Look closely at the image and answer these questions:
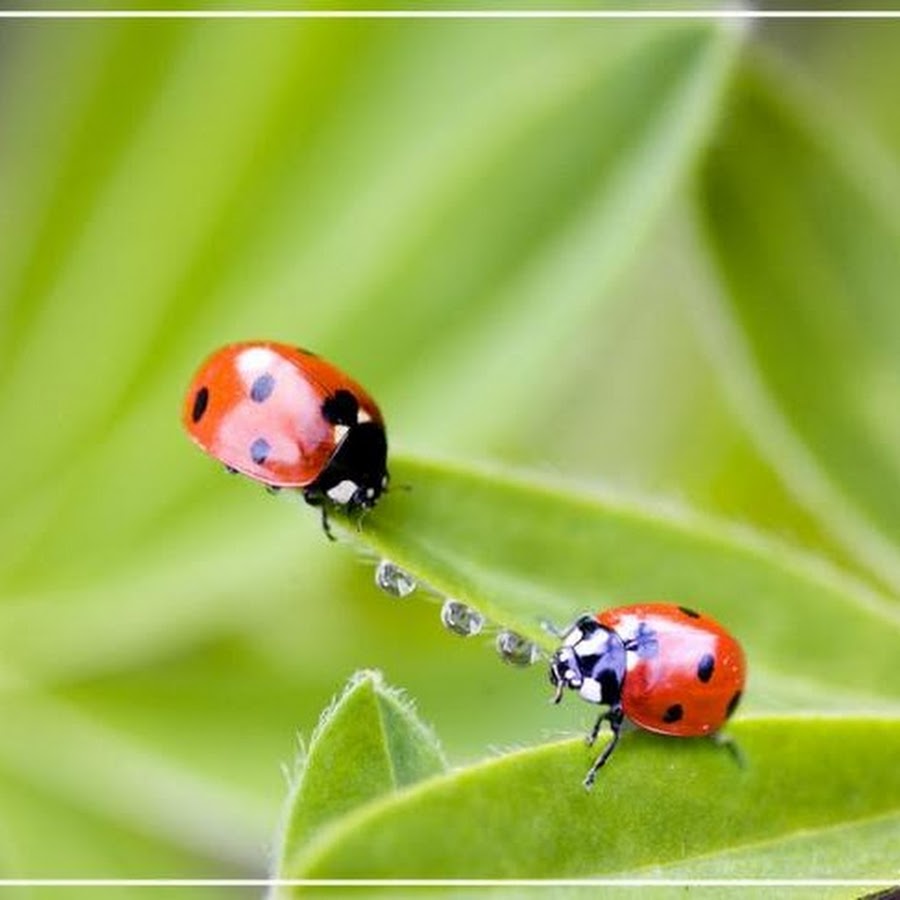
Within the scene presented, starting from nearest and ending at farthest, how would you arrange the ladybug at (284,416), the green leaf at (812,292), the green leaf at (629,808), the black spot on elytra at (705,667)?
the green leaf at (629,808)
the black spot on elytra at (705,667)
the ladybug at (284,416)
the green leaf at (812,292)

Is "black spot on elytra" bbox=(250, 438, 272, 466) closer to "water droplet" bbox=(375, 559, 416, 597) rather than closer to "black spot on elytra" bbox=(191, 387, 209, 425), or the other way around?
"black spot on elytra" bbox=(191, 387, 209, 425)

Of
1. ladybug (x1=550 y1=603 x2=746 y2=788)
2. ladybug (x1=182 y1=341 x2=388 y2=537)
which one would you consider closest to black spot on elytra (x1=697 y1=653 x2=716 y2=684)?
ladybug (x1=550 y1=603 x2=746 y2=788)

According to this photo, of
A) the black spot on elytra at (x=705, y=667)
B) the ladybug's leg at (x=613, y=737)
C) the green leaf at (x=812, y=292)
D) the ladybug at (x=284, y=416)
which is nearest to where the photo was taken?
the ladybug's leg at (x=613, y=737)

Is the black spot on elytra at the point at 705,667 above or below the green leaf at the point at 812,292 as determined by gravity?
below

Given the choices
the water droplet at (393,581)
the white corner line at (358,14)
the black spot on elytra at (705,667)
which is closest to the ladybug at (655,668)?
the black spot on elytra at (705,667)

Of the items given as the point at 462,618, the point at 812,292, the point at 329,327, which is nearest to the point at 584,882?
the point at 462,618

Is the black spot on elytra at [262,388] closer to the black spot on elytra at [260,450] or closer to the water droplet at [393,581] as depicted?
the black spot on elytra at [260,450]

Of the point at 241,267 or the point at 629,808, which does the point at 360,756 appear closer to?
the point at 629,808
